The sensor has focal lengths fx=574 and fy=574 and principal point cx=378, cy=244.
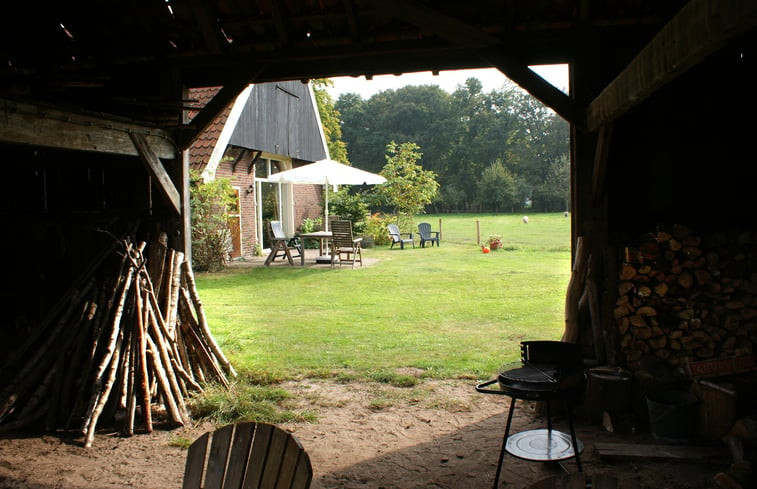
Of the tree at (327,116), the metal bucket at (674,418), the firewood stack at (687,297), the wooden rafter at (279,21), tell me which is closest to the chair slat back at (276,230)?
the wooden rafter at (279,21)

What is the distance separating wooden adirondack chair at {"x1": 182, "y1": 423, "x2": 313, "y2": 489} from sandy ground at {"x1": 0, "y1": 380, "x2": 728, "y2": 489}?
1638 millimetres

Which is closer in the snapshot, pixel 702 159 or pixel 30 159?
pixel 702 159

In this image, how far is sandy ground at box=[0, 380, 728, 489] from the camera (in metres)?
3.80

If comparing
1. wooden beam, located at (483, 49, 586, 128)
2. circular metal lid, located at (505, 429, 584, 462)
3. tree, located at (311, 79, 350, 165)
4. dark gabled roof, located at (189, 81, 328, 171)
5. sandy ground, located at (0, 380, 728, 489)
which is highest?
tree, located at (311, 79, 350, 165)

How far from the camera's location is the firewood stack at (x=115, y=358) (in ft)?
15.3

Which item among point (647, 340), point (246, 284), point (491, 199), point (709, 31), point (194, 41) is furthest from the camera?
point (491, 199)

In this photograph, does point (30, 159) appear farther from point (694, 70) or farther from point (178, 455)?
point (694, 70)

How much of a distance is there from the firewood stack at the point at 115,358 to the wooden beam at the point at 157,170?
1.72ft

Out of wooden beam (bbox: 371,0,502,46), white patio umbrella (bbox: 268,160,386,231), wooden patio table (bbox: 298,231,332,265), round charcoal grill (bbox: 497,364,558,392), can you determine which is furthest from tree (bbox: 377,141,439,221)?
round charcoal grill (bbox: 497,364,558,392)

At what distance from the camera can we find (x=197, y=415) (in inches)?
193

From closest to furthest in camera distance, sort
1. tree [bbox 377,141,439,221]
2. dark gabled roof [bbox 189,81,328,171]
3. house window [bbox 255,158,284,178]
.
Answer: dark gabled roof [bbox 189,81,328,171] → house window [bbox 255,158,284,178] → tree [bbox 377,141,439,221]

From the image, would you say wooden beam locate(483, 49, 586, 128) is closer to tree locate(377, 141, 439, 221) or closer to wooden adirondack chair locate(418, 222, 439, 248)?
wooden adirondack chair locate(418, 222, 439, 248)

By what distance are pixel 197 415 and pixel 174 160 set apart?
254 cm

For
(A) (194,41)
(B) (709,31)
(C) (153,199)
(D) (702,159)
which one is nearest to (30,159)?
(C) (153,199)
